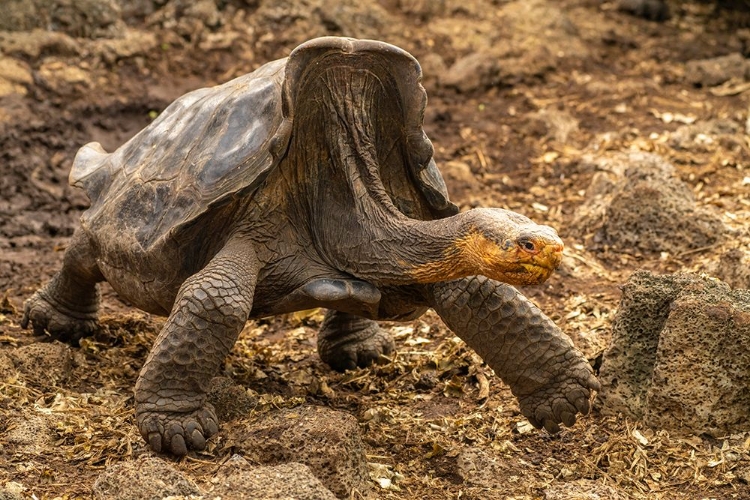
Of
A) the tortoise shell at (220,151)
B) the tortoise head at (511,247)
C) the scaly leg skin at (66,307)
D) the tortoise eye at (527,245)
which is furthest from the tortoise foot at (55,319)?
the tortoise eye at (527,245)

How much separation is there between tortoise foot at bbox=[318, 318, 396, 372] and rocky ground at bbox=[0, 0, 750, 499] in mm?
95

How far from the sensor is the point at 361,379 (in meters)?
5.61

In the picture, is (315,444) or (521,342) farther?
(521,342)

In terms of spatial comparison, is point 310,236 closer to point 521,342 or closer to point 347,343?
point 521,342

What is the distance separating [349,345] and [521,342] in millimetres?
1373

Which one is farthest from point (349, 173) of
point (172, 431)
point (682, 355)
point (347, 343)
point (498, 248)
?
point (682, 355)

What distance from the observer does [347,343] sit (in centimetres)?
575

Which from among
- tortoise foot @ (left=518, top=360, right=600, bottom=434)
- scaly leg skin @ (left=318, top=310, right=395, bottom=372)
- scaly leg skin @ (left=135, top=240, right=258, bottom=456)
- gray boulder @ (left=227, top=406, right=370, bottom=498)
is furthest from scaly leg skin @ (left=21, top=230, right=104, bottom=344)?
tortoise foot @ (left=518, top=360, right=600, bottom=434)

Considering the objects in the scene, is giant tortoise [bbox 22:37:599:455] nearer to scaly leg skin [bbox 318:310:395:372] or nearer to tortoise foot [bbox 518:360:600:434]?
tortoise foot [bbox 518:360:600:434]

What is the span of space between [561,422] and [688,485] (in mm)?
556

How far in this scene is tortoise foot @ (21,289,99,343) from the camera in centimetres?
581

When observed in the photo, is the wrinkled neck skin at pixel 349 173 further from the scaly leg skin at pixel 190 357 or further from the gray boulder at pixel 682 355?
the gray boulder at pixel 682 355

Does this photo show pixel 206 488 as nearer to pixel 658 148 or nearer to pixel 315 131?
pixel 315 131

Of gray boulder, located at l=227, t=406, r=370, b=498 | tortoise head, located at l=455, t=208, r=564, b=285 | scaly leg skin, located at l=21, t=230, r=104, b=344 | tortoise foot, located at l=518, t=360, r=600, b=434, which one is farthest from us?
scaly leg skin, located at l=21, t=230, r=104, b=344
